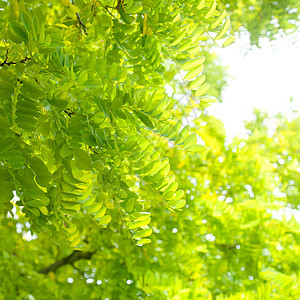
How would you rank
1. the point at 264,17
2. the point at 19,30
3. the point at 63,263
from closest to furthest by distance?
1. the point at 19,30
2. the point at 264,17
3. the point at 63,263

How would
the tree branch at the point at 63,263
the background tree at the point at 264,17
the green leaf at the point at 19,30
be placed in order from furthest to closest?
1. the tree branch at the point at 63,263
2. the background tree at the point at 264,17
3. the green leaf at the point at 19,30

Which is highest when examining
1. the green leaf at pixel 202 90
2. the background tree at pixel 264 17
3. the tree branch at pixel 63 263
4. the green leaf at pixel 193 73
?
the background tree at pixel 264 17

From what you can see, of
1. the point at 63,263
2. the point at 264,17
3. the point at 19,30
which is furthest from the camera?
the point at 63,263

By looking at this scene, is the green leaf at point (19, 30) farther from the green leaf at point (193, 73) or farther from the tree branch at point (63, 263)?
the tree branch at point (63, 263)

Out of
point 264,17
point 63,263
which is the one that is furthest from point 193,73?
point 63,263

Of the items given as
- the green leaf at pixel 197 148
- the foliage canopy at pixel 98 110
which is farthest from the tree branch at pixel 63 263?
the green leaf at pixel 197 148

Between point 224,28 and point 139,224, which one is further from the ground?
point 224,28

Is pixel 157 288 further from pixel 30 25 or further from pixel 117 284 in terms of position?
pixel 30 25

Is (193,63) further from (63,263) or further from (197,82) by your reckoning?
(63,263)

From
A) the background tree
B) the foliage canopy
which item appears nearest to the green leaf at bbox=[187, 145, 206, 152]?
the foliage canopy

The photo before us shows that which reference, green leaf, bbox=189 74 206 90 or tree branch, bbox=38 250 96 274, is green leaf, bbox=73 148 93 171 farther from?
tree branch, bbox=38 250 96 274

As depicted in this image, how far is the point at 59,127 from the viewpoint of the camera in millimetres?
340

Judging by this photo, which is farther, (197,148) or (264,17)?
(264,17)

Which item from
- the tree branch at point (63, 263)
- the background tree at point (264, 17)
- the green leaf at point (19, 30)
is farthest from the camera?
the tree branch at point (63, 263)
